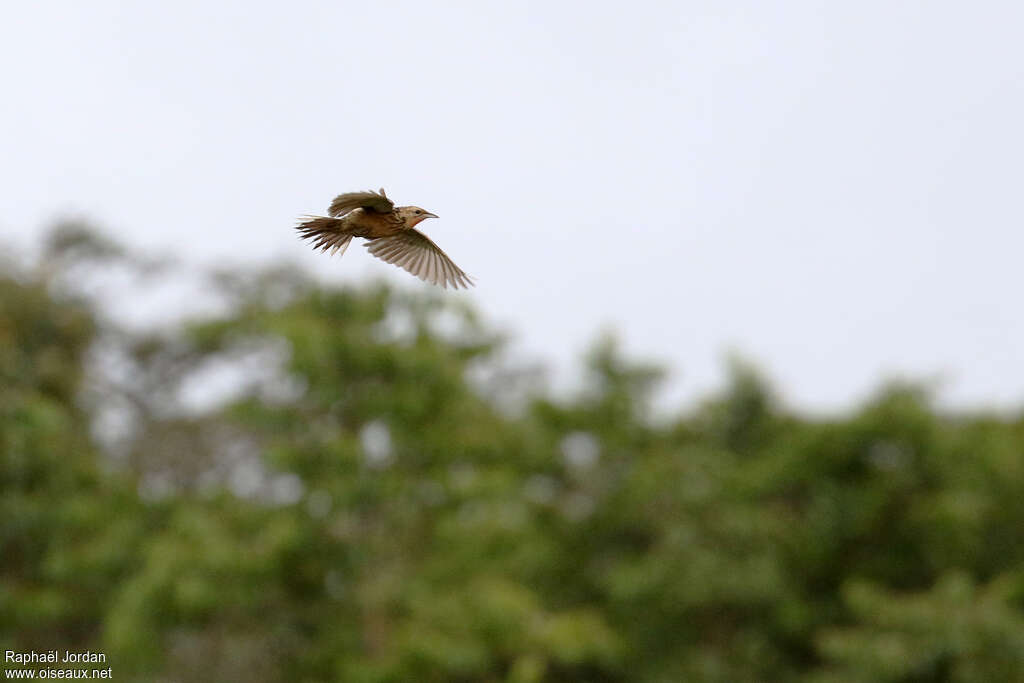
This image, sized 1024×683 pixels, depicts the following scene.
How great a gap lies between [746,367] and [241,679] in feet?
28.6

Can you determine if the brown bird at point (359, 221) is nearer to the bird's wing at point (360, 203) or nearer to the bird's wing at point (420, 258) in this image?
the bird's wing at point (360, 203)

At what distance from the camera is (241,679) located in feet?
57.1

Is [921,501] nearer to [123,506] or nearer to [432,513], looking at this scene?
[432,513]

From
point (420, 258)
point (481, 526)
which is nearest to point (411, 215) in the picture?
point (420, 258)

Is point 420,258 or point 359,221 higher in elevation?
point 420,258

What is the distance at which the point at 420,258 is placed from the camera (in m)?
7.95

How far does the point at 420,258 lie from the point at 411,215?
1.49 meters

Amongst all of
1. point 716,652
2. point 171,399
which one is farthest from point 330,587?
point 171,399

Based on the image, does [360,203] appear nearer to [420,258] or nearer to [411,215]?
[411,215]

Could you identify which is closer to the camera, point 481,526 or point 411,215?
point 411,215

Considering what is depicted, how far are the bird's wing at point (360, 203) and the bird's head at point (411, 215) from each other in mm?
183

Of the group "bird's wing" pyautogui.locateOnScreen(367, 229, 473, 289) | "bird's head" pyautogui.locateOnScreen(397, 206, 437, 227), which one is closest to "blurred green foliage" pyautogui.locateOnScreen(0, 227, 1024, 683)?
"bird's wing" pyautogui.locateOnScreen(367, 229, 473, 289)

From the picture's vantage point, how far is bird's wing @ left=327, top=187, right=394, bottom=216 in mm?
5992

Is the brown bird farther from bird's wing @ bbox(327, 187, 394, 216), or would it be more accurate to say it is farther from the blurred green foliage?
the blurred green foliage
